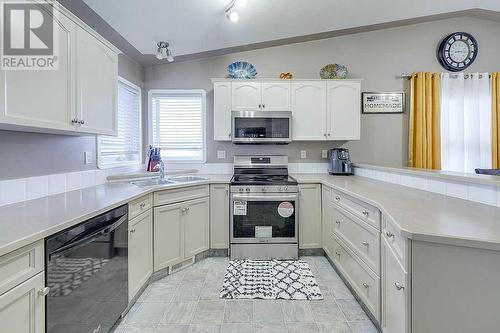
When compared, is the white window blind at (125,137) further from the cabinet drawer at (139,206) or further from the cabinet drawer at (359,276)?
the cabinet drawer at (359,276)

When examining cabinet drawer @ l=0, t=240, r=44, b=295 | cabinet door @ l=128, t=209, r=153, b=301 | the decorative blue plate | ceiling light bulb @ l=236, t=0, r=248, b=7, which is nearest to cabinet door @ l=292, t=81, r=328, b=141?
the decorative blue plate

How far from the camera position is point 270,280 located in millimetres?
2326

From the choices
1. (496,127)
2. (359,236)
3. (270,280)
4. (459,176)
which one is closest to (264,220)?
(270,280)

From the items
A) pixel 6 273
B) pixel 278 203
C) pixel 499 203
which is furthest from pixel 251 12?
pixel 6 273

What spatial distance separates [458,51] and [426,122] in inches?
42.3

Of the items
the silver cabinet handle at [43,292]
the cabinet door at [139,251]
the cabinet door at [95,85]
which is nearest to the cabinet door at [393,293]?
the silver cabinet handle at [43,292]

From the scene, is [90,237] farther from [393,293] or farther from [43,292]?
[393,293]

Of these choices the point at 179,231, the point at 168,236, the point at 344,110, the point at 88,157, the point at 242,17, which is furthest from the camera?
the point at 344,110

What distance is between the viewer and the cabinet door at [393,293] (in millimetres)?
1150

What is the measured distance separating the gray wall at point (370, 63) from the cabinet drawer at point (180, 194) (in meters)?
0.93

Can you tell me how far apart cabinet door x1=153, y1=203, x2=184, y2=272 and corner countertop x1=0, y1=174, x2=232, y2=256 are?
390 millimetres

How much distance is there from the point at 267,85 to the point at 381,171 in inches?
63.0

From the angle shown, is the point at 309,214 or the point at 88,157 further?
the point at 309,214

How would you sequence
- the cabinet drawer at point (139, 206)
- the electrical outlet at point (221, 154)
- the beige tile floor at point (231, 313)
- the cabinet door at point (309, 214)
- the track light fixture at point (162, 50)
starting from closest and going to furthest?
the beige tile floor at point (231, 313) → the cabinet drawer at point (139, 206) → the track light fixture at point (162, 50) → the cabinet door at point (309, 214) → the electrical outlet at point (221, 154)
